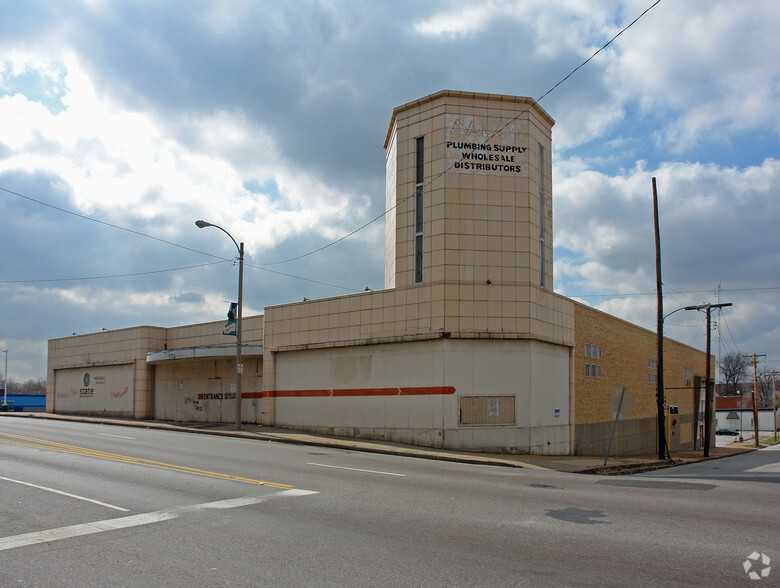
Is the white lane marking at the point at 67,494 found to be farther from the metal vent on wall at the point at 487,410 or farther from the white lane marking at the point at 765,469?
the white lane marking at the point at 765,469

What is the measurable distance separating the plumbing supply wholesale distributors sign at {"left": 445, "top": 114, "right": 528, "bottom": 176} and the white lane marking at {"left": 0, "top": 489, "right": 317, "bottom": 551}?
1721 cm

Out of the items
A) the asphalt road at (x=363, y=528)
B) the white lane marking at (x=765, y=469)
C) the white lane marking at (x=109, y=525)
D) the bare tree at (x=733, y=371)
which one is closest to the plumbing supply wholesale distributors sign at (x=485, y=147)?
the asphalt road at (x=363, y=528)

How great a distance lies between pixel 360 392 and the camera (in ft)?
82.2

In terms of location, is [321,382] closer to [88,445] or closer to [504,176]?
[88,445]

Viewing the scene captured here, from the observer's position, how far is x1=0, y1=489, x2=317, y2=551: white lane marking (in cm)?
759

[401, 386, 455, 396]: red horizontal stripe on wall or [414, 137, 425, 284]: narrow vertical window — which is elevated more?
[414, 137, 425, 284]: narrow vertical window

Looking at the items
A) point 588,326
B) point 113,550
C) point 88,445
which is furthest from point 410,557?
point 588,326

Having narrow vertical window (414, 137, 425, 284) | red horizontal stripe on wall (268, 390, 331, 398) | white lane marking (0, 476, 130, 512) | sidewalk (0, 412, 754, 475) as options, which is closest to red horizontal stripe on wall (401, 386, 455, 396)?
sidewalk (0, 412, 754, 475)

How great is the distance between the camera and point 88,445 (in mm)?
19188

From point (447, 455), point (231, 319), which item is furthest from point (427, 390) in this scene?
point (231, 319)

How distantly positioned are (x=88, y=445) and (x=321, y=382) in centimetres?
1004

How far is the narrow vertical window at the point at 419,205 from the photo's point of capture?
24266 mm

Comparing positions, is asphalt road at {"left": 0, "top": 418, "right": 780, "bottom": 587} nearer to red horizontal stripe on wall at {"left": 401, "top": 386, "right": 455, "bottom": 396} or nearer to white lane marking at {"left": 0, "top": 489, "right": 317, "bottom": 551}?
white lane marking at {"left": 0, "top": 489, "right": 317, "bottom": 551}

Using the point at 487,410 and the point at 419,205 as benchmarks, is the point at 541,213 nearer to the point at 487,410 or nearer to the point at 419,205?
the point at 419,205
